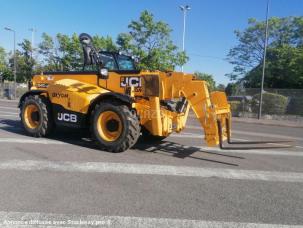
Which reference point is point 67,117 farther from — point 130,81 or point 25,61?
point 25,61

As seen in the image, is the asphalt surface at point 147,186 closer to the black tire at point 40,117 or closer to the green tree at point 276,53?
the black tire at point 40,117

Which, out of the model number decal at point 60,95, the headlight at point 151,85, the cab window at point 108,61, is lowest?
the model number decal at point 60,95

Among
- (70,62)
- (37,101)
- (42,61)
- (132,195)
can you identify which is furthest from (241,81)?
(132,195)

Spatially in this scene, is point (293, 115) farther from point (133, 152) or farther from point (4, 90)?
point (4, 90)

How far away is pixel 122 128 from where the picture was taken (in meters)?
8.01

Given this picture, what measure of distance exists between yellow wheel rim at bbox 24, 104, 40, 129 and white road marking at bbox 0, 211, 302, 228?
596 centimetres

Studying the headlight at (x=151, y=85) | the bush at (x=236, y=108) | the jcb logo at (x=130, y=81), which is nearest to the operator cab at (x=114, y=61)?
the jcb logo at (x=130, y=81)

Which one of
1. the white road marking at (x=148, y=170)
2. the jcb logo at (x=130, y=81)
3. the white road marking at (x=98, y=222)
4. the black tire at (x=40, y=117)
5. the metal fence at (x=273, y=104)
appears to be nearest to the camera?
the white road marking at (x=98, y=222)

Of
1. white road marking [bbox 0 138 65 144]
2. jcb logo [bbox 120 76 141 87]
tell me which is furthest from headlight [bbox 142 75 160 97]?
white road marking [bbox 0 138 65 144]

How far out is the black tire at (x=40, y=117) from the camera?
9.58 meters

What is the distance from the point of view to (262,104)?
26.5 meters

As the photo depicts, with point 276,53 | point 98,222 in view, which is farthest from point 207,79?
point 98,222

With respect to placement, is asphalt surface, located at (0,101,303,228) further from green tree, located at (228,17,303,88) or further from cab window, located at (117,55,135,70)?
green tree, located at (228,17,303,88)

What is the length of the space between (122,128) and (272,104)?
796 inches
